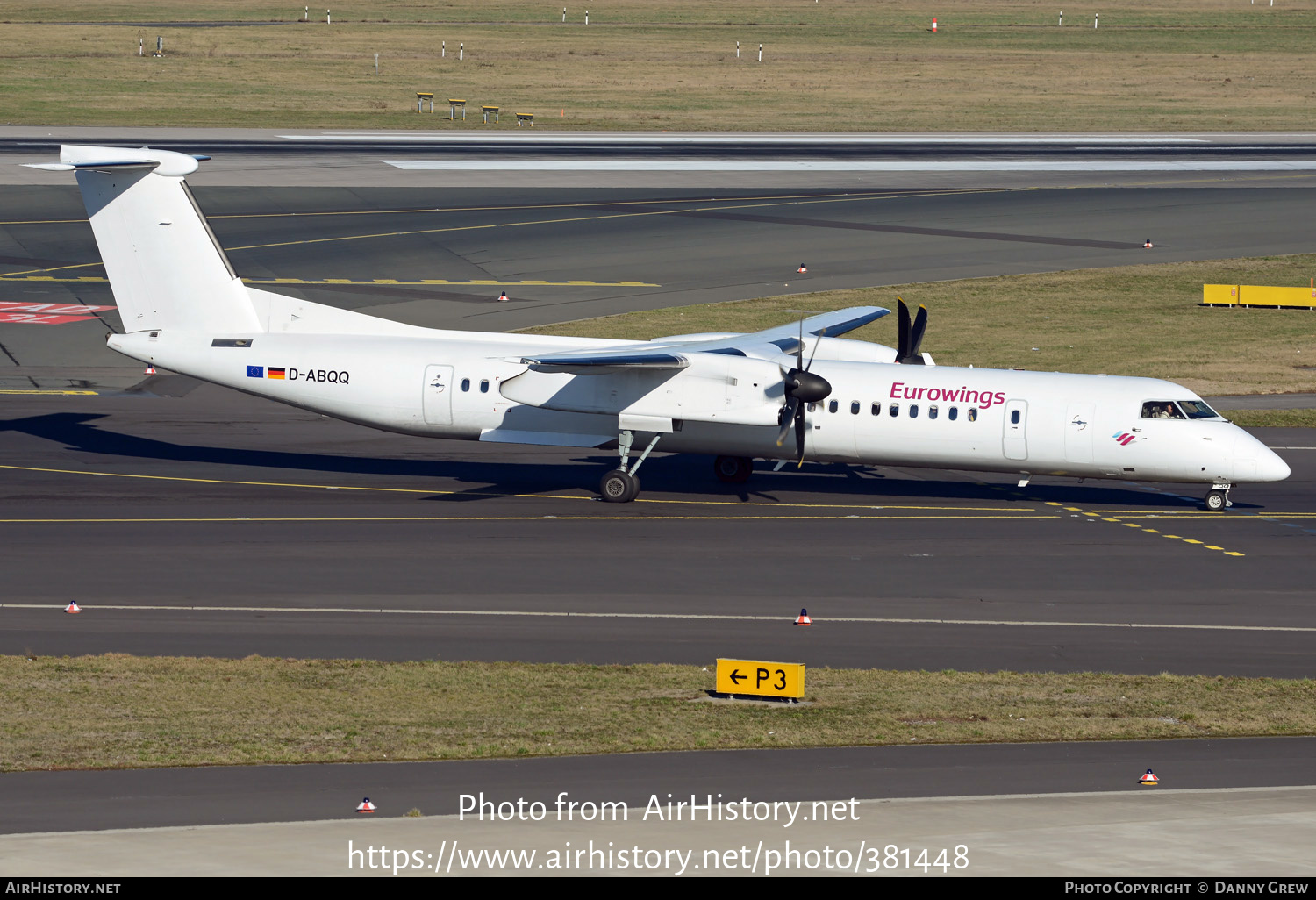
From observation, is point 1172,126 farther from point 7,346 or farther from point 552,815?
point 552,815

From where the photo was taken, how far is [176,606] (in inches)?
918

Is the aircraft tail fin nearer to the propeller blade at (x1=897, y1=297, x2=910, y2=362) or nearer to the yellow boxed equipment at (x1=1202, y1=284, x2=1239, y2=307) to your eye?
the propeller blade at (x1=897, y1=297, x2=910, y2=362)

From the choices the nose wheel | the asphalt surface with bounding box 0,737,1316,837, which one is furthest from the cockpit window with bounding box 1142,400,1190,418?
the asphalt surface with bounding box 0,737,1316,837

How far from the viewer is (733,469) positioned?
3322cm

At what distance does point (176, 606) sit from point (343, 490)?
336 inches

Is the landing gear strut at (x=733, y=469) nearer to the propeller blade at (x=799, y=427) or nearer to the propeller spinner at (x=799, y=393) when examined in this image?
the propeller spinner at (x=799, y=393)

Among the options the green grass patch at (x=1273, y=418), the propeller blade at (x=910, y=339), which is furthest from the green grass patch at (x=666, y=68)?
the propeller blade at (x=910, y=339)

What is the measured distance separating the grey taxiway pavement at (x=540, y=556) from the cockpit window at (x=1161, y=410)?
83.1 inches

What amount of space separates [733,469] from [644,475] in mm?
2151

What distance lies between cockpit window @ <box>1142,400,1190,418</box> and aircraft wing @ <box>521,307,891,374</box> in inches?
262

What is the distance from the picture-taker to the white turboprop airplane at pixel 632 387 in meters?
30.0

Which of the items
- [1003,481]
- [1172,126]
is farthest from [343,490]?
[1172,126]

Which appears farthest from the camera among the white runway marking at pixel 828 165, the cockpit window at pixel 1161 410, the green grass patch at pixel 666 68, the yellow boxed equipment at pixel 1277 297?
the green grass patch at pixel 666 68

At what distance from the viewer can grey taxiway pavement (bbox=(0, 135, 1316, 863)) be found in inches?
833
